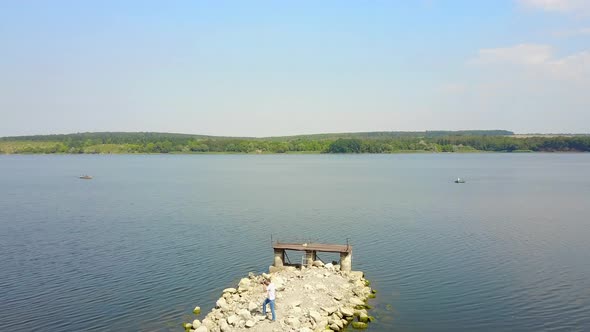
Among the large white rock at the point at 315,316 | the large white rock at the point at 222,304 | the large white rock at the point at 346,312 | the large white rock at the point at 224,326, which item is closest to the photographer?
the large white rock at the point at 224,326

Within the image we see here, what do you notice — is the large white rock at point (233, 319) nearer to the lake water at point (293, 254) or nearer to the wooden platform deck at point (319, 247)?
the lake water at point (293, 254)

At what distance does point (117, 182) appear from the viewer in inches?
4813

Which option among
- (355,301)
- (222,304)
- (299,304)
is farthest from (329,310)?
(222,304)

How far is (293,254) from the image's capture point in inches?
1764

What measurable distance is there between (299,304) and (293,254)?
15.3m

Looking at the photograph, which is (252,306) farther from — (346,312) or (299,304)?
(346,312)

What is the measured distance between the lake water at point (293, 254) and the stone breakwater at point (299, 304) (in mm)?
1766

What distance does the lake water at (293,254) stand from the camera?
30.8 m

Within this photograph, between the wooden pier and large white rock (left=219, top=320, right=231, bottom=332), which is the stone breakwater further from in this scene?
the wooden pier

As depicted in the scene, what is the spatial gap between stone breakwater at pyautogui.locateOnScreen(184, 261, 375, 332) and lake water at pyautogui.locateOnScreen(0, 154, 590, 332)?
1.77 metres

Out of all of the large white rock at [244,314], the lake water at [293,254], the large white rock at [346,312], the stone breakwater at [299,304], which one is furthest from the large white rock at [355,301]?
the large white rock at [244,314]

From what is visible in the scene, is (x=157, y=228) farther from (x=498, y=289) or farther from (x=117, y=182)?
(x=117, y=182)

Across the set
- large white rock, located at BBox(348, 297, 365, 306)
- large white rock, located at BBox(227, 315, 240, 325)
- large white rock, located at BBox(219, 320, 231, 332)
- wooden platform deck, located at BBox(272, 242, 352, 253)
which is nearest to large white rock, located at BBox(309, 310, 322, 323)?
large white rock, located at BBox(348, 297, 365, 306)

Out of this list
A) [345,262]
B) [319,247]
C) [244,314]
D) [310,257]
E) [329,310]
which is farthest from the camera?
[310,257]
